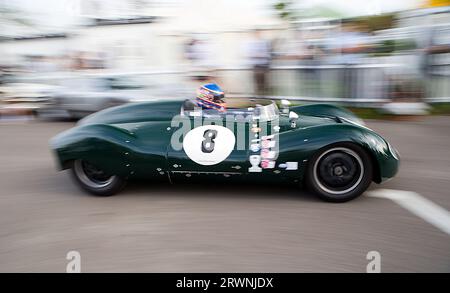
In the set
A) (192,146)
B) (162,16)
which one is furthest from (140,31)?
(192,146)

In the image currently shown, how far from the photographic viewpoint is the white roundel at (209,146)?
4.21 metres

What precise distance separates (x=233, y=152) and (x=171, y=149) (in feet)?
1.89

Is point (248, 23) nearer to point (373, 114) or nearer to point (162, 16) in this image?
point (162, 16)

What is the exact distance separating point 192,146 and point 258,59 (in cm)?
559

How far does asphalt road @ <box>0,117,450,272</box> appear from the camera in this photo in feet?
10.8

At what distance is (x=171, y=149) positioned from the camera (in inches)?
169

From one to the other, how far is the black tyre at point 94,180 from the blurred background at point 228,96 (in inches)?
4.0

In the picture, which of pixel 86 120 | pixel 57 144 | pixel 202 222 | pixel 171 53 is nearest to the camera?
pixel 202 222

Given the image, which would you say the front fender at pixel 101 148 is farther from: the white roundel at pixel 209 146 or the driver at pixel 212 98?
the driver at pixel 212 98

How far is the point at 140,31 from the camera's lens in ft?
39.2

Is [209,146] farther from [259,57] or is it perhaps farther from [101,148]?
[259,57]

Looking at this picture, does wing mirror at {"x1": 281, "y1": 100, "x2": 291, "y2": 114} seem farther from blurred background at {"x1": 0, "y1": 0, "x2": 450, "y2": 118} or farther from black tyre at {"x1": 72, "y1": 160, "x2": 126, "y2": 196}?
blurred background at {"x1": 0, "y1": 0, "x2": 450, "y2": 118}

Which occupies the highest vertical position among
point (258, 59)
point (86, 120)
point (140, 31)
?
point (140, 31)

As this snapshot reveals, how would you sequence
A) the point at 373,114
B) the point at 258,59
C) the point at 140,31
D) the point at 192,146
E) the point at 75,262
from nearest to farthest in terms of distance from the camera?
1. the point at 75,262
2. the point at 192,146
3. the point at 373,114
4. the point at 258,59
5. the point at 140,31
